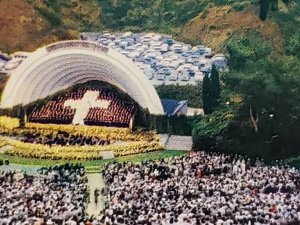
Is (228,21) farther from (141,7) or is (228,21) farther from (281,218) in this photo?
(281,218)

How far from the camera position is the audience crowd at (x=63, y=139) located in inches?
684

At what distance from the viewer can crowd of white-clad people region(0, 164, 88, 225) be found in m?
13.9

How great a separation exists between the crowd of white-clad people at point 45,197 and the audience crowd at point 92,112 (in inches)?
63.0

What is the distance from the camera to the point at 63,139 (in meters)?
17.5

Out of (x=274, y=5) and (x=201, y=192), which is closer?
(x=201, y=192)

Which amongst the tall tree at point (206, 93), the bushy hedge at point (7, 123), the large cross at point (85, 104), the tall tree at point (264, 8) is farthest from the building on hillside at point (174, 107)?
the bushy hedge at point (7, 123)

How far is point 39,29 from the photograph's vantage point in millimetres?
18078

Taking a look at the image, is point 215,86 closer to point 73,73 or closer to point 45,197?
point 73,73

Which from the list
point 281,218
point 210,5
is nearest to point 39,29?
point 210,5

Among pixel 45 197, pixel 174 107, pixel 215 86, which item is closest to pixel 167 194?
pixel 45 197

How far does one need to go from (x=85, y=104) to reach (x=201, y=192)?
4.38 meters

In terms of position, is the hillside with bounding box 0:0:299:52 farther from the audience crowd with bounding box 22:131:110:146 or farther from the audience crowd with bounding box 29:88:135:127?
the audience crowd with bounding box 22:131:110:146

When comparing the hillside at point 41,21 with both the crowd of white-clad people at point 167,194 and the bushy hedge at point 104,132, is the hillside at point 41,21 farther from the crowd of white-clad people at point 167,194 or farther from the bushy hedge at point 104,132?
the crowd of white-clad people at point 167,194

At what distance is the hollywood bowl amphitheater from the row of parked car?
0.29 metres
